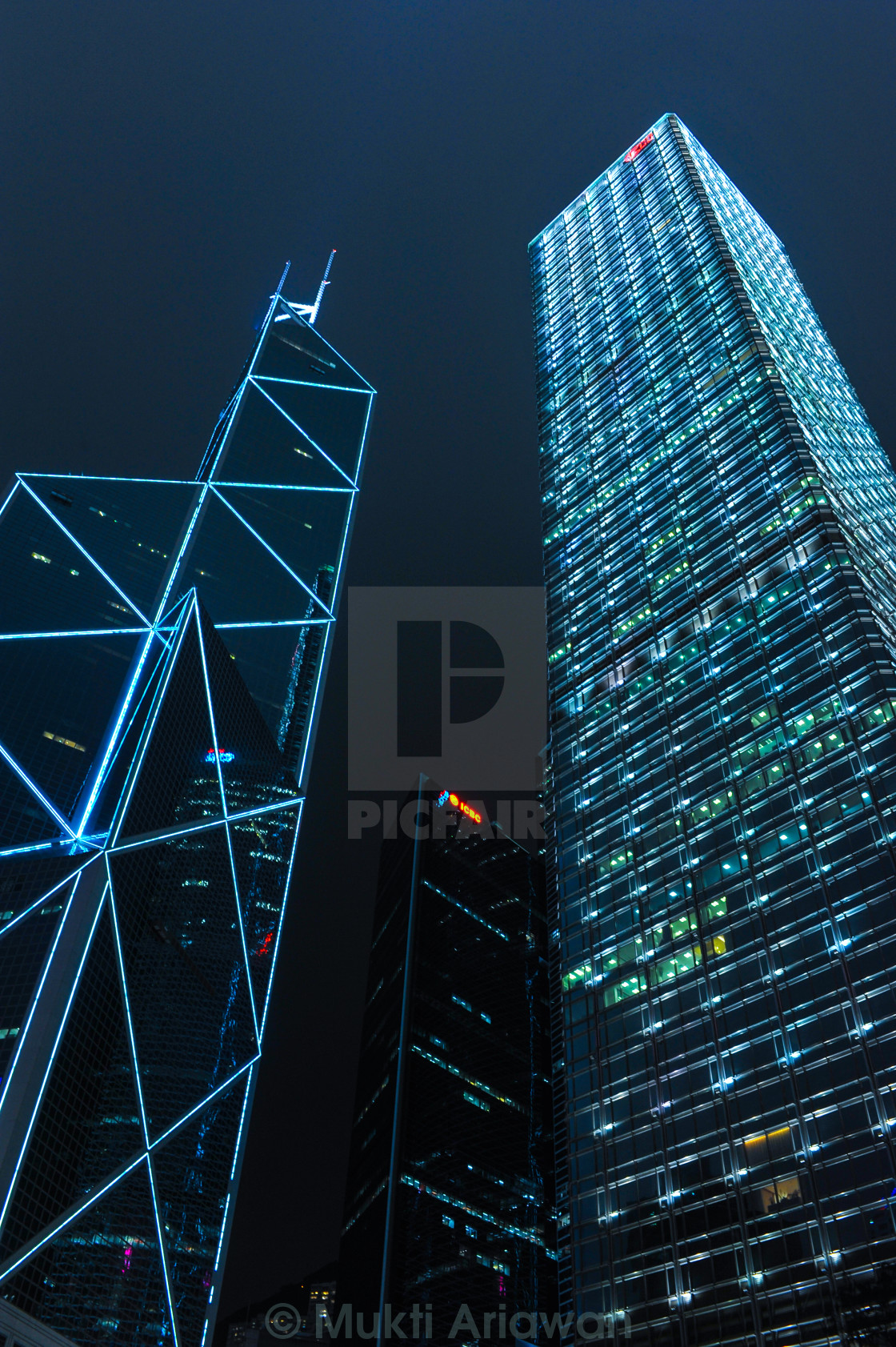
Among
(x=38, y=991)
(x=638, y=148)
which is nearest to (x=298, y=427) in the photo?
(x=638, y=148)

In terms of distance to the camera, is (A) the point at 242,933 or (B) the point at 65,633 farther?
(A) the point at 242,933

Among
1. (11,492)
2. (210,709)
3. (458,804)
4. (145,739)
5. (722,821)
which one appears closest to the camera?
(722,821)

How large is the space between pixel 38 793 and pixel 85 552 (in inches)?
863

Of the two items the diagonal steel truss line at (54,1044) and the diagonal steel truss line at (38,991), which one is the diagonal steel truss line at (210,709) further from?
the diagonal steel truss line at (38,991)

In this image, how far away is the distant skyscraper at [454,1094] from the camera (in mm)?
77688

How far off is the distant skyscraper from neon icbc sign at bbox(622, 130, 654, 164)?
77828 mm

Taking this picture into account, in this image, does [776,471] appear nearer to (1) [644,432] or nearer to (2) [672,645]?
(2) [672,645]

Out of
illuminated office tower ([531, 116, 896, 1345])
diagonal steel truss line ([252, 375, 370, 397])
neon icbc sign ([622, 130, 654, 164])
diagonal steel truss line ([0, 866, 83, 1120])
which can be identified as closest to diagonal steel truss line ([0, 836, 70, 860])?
diagonal steel truss line ([0, 866, 83, 1120])

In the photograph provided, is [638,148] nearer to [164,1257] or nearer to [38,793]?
[38,793]

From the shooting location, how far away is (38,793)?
55531mm

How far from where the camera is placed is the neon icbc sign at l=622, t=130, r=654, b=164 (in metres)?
120

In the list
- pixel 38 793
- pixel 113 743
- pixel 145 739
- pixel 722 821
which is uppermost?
pixel 145 739

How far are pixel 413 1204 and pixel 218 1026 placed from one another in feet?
88.6

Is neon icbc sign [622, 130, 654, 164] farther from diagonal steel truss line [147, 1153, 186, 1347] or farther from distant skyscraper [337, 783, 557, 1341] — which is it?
diagonal steel truss line [147, 1153, 186, 1347]
